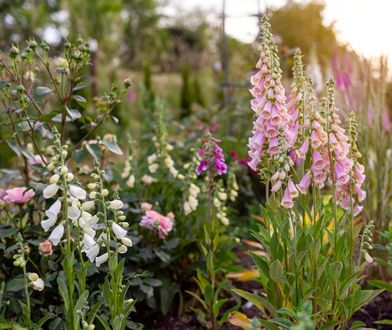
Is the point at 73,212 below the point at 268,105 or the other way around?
below

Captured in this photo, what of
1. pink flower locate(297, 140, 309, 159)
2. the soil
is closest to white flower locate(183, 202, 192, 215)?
the soil

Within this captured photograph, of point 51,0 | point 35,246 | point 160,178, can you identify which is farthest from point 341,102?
point 51,0

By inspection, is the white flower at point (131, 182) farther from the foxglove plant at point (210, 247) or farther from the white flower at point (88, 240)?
the white flower at point (88, 240)

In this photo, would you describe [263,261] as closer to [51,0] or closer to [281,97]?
[281,97]

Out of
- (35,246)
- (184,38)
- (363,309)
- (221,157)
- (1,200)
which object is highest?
(184,38)

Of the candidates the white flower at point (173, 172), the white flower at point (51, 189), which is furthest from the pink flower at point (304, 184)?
the white flower at point (173, 172)

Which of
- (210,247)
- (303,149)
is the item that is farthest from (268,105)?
(210,247)

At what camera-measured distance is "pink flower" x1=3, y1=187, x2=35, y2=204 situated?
2443mm

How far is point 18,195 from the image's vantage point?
2.45 meters

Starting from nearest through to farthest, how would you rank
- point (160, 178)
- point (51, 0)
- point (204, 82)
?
point (160, 178) < point (204, 82) < point (51, 0)

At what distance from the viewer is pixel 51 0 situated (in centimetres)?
1719

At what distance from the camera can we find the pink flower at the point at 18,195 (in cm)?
244

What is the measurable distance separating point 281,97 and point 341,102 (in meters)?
1.82

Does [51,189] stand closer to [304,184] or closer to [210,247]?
[304,184]
